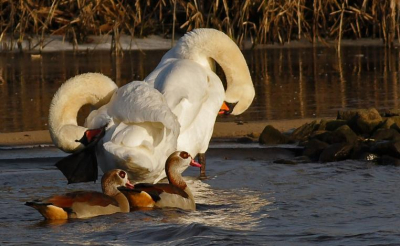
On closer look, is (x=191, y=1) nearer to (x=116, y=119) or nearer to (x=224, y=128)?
(x=224, y=128)

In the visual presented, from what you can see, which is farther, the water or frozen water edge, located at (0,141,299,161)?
frozen water edge, located at (0,141,299,161)

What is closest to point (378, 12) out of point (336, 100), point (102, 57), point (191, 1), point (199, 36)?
point (191, 1)

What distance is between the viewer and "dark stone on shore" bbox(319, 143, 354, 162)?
940 cm

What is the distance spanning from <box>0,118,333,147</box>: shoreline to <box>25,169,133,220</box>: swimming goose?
3.27 metres

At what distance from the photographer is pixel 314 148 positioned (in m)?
9.63

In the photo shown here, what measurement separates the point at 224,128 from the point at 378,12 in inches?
452

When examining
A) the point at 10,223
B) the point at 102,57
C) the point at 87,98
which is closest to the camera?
the point at 10,223

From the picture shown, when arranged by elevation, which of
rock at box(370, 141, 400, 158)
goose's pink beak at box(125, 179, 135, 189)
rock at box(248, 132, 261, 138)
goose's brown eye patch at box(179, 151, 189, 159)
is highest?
goose's brown eye patch at box(179, 151, 189, 159)

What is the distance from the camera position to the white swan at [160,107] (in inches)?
289

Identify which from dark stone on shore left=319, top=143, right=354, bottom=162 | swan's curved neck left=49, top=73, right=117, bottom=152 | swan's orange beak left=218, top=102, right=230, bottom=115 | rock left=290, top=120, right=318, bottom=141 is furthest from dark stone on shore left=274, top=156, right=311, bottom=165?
swan's curved neck left=49, top=73, right=117, bottom=152

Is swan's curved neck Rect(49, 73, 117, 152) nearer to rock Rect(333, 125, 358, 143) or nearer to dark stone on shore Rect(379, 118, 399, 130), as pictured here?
rock Rect(333, 125, 358, 143)

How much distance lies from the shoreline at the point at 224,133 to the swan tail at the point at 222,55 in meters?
1.25

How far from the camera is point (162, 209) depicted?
24.1 feet

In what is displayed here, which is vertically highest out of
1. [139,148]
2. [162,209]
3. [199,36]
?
[199,36]
